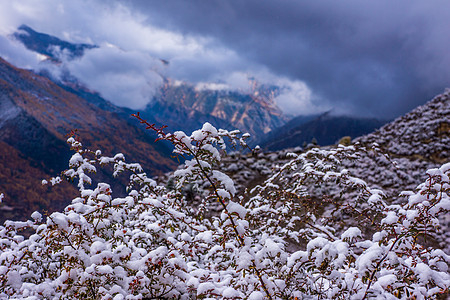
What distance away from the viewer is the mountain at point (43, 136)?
60.7 meters

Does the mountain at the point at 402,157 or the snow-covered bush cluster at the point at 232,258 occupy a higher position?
the mountain at the point at 402,157

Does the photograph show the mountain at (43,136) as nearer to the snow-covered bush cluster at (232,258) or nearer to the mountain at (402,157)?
the mountain at (402,157)

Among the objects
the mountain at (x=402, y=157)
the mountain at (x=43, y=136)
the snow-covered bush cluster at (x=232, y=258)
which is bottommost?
the snow-covered bush cluster at (x=232, y=258)

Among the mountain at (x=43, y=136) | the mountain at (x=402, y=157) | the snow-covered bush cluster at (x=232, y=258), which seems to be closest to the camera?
the snow-covered bush cluster at (x=232, y=258)

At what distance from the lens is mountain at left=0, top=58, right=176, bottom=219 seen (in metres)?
60.7

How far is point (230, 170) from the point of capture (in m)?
19.6

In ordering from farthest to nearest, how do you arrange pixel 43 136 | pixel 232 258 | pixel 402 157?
pixel 43 136, pixel 402 157, pixel 232 258

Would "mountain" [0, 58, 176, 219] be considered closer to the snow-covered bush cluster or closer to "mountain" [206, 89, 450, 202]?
"mountain" [206, 89, 450, 202]

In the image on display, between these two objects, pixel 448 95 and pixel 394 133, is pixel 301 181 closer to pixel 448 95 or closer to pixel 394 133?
pixel 394 133

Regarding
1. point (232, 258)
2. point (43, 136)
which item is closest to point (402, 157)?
point (232, 258)

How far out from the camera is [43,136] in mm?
81000

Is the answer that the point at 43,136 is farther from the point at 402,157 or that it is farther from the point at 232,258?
the point at 402,157

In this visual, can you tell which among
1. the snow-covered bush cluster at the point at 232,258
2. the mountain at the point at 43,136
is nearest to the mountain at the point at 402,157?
the snow-covered bush cluster at the point at 232,258

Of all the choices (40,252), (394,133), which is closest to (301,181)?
(40,252)
